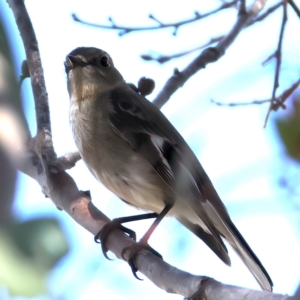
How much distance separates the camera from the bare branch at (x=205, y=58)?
2879 millimetres

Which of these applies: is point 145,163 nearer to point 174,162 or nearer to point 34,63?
point 174,162

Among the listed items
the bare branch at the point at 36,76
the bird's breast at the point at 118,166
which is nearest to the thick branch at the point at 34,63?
the bare branch at the point at 36,76

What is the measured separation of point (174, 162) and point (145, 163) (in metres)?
0.18

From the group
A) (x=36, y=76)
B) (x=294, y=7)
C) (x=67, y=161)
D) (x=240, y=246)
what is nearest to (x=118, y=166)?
(x=67, y=161)

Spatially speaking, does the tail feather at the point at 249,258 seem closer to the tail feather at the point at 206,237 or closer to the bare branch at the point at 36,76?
the tail feather at the point at 206,237

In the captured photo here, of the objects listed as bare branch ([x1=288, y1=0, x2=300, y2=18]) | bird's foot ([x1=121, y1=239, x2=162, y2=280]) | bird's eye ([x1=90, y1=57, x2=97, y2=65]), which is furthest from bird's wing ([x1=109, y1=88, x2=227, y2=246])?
bare branch ([x1=288, y1=0, x2=300, y2=18])

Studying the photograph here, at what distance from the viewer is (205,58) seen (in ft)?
10.2

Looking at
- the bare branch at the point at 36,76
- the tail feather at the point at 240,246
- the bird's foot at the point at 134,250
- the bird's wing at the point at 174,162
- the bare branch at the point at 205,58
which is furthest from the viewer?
the bare branch at the point at 205,58

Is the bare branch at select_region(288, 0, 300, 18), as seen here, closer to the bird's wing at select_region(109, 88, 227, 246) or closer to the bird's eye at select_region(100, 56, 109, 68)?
the bird's wing at select_region(109, 88, 227, 246)

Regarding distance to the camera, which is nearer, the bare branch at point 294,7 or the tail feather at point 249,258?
the tail feather at point 249,258

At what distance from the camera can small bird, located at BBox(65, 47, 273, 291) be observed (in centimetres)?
263

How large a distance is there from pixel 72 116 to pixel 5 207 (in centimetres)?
203

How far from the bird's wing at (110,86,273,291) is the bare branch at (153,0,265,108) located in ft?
0.48

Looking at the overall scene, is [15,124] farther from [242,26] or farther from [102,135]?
[242,26]
